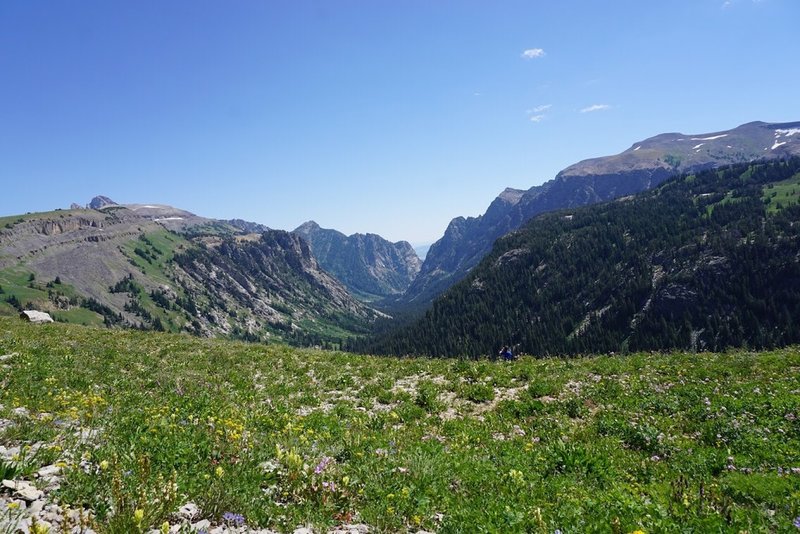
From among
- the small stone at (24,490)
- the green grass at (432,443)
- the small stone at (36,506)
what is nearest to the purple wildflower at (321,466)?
the green grass at (432,443)

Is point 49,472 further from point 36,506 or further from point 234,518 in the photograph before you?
point 234,518

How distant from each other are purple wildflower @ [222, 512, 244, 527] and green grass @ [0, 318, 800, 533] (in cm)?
25

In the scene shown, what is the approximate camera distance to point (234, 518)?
5.55 meters

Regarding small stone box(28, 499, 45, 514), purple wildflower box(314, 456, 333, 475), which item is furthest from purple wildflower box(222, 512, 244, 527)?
small stone box(28, 499, 45, 514)

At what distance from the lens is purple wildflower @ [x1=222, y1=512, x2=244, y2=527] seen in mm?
5543

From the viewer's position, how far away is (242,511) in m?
6.03

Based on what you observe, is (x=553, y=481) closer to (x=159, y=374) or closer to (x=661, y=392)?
(x=661, y=392)

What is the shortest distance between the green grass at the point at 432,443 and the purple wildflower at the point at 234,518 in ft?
0.82

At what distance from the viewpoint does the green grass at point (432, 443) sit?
20.1 feet

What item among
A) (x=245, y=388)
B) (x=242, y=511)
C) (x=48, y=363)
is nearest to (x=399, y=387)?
(x=245, y=388)

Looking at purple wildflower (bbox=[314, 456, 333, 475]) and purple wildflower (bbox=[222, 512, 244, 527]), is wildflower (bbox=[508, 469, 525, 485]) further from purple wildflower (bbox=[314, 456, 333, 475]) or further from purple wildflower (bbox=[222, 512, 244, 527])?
purple wildflower (bbox=[222, 512, 244, 527])

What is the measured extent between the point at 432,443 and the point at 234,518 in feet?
19.3

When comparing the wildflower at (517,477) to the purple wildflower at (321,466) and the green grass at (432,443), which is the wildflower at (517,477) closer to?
the green grass at (432,443)

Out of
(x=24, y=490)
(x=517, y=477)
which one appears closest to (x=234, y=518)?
(x=24, y=490)
